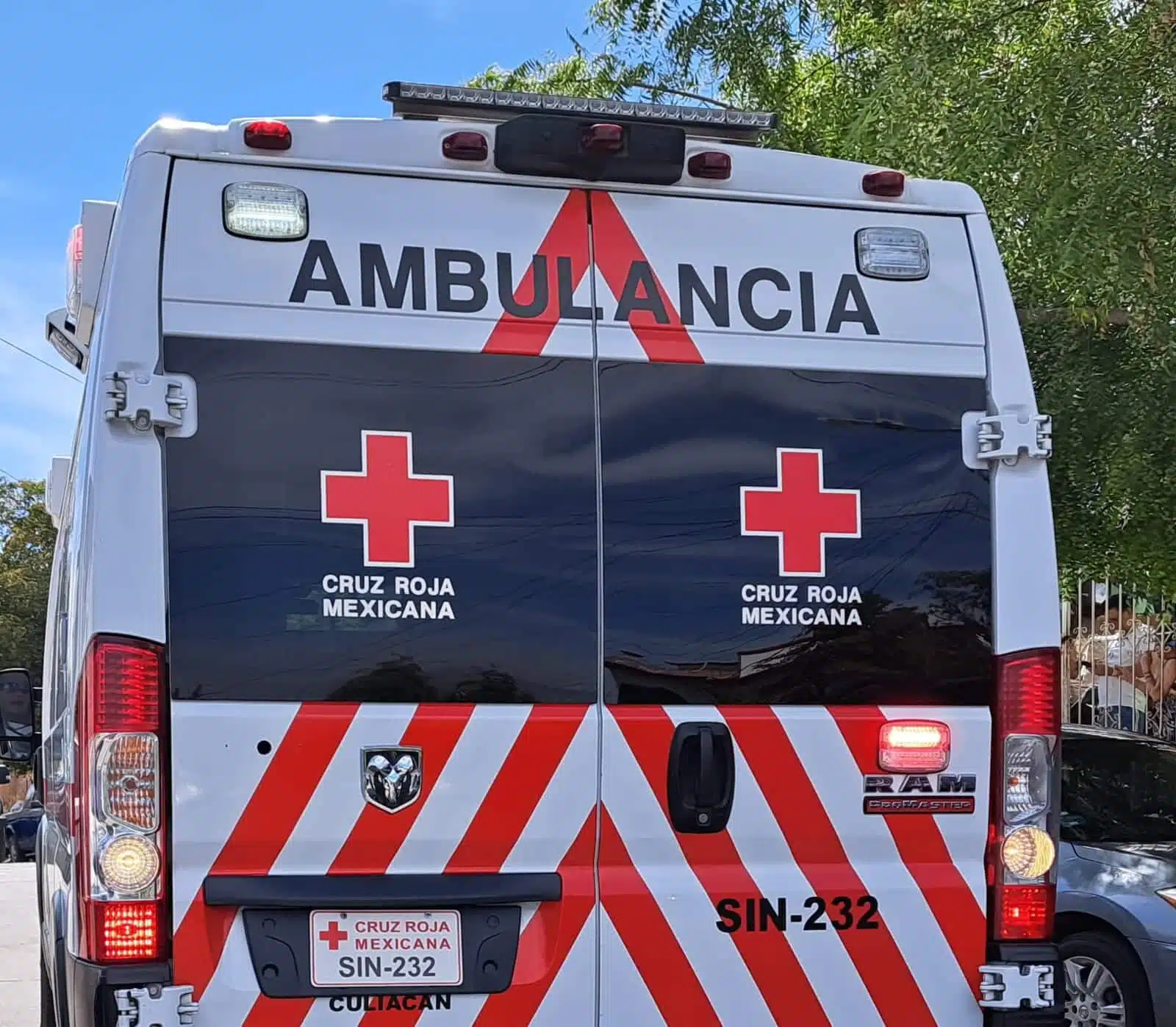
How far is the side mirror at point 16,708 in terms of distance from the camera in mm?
6121

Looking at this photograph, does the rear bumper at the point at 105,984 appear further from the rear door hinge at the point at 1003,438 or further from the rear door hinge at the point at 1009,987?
the rear door hinge at the point at 1003,438

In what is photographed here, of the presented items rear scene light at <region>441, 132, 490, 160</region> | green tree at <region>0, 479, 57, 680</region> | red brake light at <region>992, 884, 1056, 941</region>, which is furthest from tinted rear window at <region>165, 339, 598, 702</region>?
green tree at <region>0, 479, 57, 680</region>

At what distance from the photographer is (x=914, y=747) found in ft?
13.0

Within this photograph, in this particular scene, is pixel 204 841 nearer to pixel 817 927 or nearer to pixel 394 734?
pixel 394 734

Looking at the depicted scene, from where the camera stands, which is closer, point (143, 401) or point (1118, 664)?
point (143, 401)

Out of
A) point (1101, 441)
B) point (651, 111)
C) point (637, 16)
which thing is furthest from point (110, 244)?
point (637, 16)

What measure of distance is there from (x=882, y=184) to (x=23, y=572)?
156ft

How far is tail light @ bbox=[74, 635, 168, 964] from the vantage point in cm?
343

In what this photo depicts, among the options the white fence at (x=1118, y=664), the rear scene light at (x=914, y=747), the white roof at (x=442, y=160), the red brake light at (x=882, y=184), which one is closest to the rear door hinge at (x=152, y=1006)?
the rear scene light at (x=914, y=747)

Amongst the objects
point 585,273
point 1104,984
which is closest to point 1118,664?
point 1104,984

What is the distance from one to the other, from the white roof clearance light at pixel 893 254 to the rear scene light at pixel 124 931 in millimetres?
2296

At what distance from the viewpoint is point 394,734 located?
3623 millimetres

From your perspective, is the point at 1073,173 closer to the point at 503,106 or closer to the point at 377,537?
the point at 503,106

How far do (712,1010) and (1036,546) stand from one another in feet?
4.56
